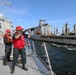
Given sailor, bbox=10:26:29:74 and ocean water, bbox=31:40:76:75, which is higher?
sailor, bbox=10:26:29:74

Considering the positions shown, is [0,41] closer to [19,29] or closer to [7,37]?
[7,37]

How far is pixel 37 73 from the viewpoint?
7.11 m

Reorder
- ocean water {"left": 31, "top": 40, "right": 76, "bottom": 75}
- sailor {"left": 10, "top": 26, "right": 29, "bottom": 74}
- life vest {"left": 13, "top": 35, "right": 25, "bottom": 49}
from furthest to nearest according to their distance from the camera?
ocean water {"left": 31, "top": 40, "right": 76, "bottom": 75} → life vest {"left": 13, "top": 35, "right": 25, "bottom": 49} → sailor {"left": 10, "top": 26, "right": 29, "bottom": 74}

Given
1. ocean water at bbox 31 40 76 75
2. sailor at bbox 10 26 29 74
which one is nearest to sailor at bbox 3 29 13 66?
sailor at bbox 10 26 29 74

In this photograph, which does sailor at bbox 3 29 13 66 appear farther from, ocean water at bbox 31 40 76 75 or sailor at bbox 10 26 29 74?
ocean water at bbox 31 40 76 75

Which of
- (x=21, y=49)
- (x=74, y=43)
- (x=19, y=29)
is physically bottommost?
(x=74, y=43)

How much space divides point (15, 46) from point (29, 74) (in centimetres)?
132

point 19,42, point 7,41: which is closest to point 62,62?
point 7,41

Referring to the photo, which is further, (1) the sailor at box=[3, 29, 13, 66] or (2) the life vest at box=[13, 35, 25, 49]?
(1) the sailor at box=[3, 29, 13, 66]

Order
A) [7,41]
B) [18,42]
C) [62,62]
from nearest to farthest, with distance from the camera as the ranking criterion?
[18,42]
[7,41]
[62,62]

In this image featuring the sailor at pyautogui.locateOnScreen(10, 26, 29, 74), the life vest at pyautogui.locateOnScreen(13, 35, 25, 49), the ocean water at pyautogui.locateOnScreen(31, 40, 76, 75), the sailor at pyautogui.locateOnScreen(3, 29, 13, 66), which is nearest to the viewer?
the sailor at pyautogui.locateOnScreen(10, 26, 29, 74)

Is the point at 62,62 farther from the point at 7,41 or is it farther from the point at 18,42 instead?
the point at 18,42

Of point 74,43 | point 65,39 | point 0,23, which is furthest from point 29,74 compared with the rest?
point 65,39

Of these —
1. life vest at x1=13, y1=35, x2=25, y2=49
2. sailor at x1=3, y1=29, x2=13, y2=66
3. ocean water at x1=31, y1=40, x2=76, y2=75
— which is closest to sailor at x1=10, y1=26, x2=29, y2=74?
life vest at x1=13, y1=35, x2=25, y2=49
